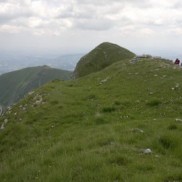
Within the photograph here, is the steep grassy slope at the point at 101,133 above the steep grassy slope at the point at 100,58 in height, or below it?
below

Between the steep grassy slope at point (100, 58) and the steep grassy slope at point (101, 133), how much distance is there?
30762 mm

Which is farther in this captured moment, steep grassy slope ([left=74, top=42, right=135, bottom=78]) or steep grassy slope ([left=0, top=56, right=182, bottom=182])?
steep grassy slope ([left=74, top=42, right=135, bottom=78])

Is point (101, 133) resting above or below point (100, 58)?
below

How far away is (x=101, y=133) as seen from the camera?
14742 mm

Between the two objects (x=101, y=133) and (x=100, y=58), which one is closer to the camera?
(x=101, y=133)

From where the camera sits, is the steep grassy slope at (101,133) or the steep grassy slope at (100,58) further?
the steep grassy slope at (100,58)

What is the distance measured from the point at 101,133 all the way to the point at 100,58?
4839cm

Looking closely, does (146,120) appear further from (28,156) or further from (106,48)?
(106,48)

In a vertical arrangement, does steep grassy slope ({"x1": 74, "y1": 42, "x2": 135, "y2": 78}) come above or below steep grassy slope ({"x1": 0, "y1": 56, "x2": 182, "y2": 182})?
above

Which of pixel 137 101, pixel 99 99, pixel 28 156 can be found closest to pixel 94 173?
pixel 28 156

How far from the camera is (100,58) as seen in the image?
62500 millimetres

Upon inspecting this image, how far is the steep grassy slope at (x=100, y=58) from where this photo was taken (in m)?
60.3

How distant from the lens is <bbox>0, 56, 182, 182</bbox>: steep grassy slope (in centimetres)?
1036

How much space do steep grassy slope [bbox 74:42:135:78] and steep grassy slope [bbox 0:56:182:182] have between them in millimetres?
30762
